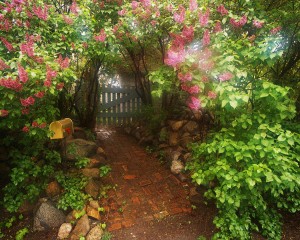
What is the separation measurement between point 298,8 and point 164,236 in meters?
5.00

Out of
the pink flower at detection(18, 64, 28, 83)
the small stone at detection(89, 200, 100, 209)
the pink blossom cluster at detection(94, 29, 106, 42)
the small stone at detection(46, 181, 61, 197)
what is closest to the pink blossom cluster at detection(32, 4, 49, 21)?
the pink blossom cluster at detection(94, 29, 106, 42)

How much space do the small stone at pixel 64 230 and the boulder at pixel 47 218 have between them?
0.18 metres

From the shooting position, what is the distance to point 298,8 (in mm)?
4602

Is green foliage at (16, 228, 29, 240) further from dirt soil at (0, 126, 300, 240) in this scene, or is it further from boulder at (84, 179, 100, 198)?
boulder at (84, 179, 100, 198)

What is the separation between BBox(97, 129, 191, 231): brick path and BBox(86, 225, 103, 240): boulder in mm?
196

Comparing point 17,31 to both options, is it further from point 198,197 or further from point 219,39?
point 198,197

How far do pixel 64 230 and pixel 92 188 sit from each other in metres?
0.89

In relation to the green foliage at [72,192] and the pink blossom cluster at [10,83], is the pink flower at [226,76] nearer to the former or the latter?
the pink blossom cluster at [10,83]

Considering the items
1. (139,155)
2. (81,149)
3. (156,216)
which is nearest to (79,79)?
(81,149)

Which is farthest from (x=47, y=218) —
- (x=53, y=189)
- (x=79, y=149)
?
(x=79, y=149)

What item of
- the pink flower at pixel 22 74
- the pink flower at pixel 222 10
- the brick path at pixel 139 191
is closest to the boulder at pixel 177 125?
the brick path at pixel 139 191

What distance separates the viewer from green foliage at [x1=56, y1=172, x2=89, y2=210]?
4.11 m

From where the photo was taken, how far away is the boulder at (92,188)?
4.47m

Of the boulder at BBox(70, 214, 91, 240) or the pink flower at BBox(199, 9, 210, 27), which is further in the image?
the boulder at BBox(70, 214, 91, 240)
